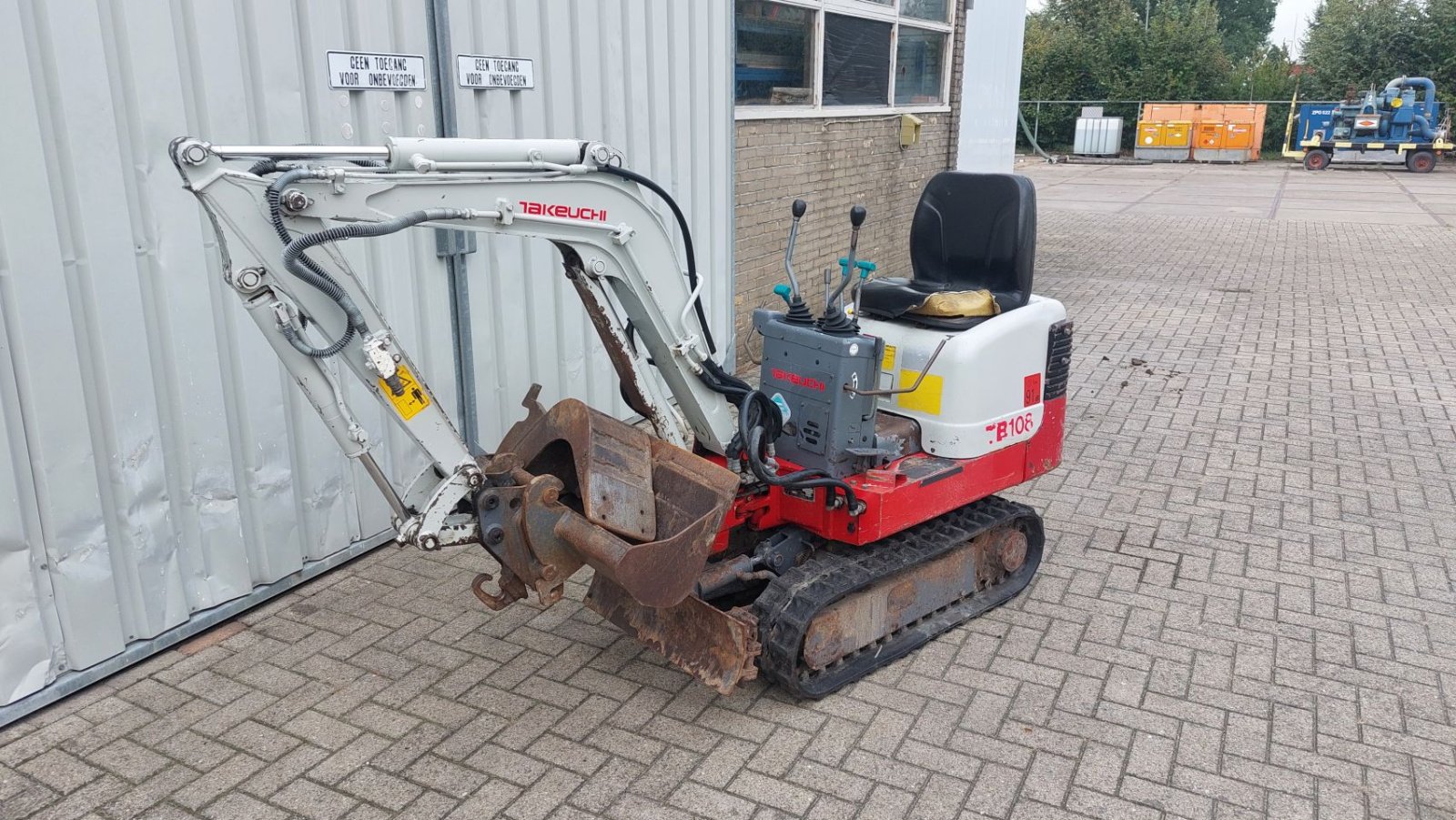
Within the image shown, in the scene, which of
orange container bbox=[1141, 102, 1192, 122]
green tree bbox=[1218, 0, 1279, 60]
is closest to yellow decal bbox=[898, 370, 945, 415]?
orange container bbox=[1141, 102, 1192, 122]

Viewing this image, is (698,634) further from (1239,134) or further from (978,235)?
A: (1239,134)

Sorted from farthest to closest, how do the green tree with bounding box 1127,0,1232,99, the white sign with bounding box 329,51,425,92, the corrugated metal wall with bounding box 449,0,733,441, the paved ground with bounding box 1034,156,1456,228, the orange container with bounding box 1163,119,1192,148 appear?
the green tree with bounding box 1127,0,1232,99
the orange container with bounding box 1163,119,1192,148
the paved ground with bounding box 1034,156,1456,228
the corrugated metal wall with bounding box 449,0,733,441
the white sign with bounding box 329,51,425,92

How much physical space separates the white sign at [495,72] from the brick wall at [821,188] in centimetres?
186

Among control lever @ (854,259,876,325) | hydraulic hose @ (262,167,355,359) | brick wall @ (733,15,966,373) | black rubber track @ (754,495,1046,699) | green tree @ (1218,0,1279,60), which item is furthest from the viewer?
green tree @ (1218,0,1279,60)

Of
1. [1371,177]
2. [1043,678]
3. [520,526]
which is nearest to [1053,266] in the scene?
[1043,678]

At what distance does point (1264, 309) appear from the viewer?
448 inches

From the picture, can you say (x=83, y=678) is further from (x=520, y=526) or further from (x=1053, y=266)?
(x=1053, y=266)

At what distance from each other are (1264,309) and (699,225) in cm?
687

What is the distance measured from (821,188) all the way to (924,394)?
4.79 metres

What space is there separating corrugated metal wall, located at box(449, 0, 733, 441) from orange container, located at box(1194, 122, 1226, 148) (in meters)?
27.8

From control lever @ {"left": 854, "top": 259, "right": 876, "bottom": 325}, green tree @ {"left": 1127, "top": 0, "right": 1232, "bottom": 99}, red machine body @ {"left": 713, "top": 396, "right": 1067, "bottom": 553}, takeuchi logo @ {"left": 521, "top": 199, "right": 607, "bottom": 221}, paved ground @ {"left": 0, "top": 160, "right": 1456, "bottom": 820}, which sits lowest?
paved ground @ {"left": 0, "top": 160, "right": 1456, "bottom": 820}

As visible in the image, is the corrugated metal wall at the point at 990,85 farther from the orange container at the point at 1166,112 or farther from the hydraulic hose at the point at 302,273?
the orange container at the point at 1166,112

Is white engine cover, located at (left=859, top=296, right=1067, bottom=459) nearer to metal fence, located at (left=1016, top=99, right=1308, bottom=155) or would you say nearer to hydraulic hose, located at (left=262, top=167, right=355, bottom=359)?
hydraulic hose, located at (left=262, top=167, right=355, bottom=359)

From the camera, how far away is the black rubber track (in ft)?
13.2
